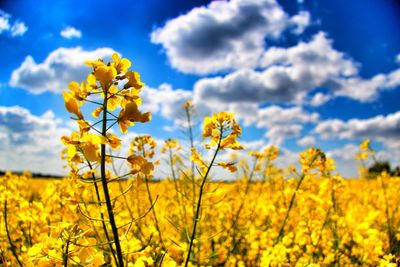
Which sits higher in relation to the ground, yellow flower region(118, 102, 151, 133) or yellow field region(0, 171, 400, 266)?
yellow flower region(118, 102, 151, 133)

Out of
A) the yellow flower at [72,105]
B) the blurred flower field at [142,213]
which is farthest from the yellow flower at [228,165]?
the yellow flower at [72,105]

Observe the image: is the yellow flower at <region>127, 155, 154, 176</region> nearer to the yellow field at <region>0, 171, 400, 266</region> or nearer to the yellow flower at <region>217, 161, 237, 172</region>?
the yellow field at <region>0, 171, 400, 266</region>

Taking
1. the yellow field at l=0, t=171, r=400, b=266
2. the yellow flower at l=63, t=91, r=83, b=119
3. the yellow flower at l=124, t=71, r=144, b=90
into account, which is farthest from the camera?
the yellow field at l=0, t=171, r=400, b=266

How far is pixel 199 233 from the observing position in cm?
343

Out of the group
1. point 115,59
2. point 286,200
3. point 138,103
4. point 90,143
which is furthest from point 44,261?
point 286,200

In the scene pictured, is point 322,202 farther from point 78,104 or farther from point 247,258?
point 78,104

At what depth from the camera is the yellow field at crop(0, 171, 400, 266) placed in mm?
1702

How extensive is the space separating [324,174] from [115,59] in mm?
3149

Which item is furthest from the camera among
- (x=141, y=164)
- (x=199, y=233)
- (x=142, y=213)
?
(x=142, y=213)

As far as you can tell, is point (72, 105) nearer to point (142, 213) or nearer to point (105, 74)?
point (105, 74)

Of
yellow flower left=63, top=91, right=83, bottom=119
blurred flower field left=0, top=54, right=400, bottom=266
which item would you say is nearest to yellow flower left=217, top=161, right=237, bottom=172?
blurred flower field left=0, top=54, right=400, bottom=266

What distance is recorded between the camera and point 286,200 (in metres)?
5.20

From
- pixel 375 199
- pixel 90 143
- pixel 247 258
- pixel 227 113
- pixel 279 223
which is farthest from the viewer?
pixel 375 199

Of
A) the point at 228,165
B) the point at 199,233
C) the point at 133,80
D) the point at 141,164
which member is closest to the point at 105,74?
the point at 133,80
